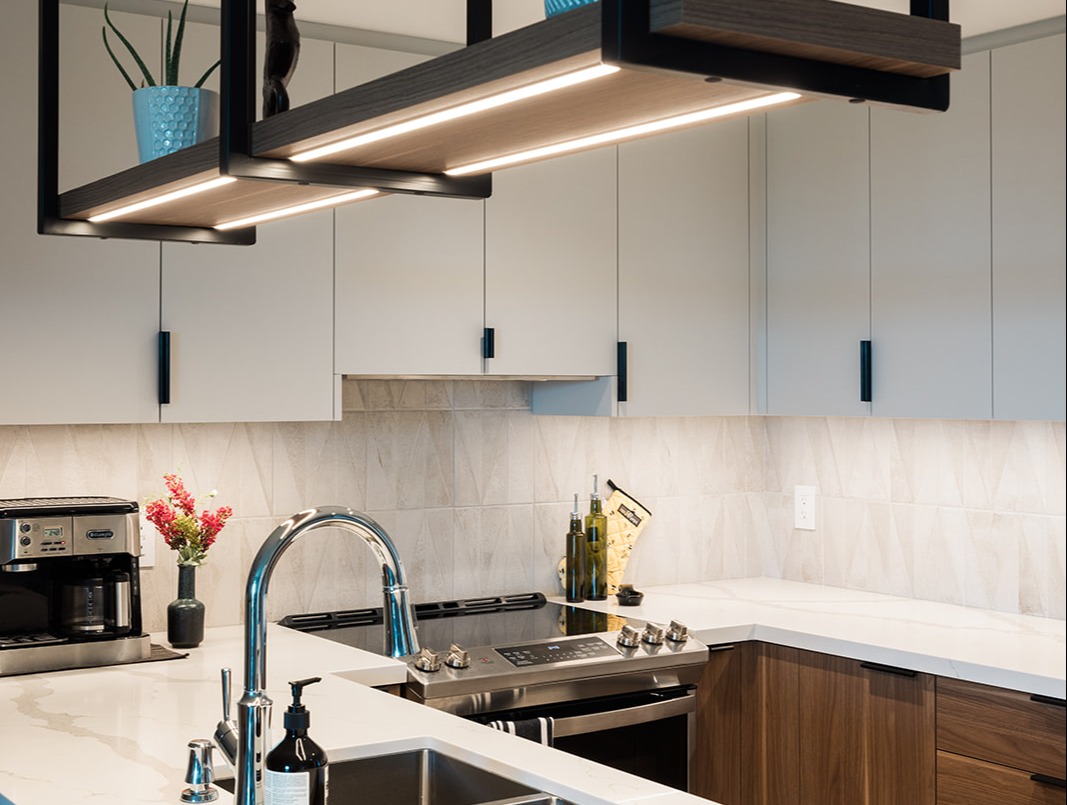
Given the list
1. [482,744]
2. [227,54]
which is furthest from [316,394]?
[227,54]

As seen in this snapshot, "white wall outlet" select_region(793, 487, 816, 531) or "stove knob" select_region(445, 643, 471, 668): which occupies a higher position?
"white wall outlet" select_region(793, 487, 816, 531)

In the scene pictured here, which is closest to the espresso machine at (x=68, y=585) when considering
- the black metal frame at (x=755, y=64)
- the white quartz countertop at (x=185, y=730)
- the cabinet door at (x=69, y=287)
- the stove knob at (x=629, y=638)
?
the white quartz countertop at (x=185, y=730)

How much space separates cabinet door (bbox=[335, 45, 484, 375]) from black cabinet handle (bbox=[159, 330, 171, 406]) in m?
0.42

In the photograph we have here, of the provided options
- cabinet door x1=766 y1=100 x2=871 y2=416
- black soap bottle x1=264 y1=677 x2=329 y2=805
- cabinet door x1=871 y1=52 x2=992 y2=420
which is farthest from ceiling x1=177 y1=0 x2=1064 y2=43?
black soap bottle x1=264 y1=677 x2=329 y2=805

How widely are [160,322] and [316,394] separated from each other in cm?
40

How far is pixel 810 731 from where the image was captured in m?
3.16

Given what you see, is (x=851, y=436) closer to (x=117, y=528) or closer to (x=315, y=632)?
(x=315, y=632)

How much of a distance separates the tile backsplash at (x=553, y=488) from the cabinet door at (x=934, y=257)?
0.26 meters

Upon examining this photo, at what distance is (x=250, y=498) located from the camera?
321 cm

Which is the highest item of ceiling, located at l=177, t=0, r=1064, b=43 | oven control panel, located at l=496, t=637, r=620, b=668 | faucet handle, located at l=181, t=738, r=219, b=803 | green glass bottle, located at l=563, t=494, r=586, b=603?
ceiling, located at l=177, t=0, r=1064, b=43

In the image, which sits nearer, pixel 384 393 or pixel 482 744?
pixel 482 744

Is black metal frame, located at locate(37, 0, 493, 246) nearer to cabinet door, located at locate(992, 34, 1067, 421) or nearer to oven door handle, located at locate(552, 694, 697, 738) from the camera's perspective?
→ oven door handle, located at locate(552, 694, 697, 738)

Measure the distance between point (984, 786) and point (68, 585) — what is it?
6.63 ft

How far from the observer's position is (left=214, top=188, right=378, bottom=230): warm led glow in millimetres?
1613
